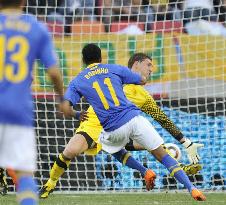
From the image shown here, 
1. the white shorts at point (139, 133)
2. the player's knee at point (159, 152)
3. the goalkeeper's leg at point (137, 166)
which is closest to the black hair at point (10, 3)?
the white shorts at point (139, 133)

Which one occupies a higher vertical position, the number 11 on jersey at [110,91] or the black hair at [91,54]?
the black hair at [91,54]

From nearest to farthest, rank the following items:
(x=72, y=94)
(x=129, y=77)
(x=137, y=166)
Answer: (x=129, y=77)
(x=72, y=94)
(x=137, y=166)

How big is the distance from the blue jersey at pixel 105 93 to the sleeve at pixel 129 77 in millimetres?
98

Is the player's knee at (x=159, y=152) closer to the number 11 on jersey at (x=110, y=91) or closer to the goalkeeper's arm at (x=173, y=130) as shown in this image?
the number 11 on jersey at (x=110, y=91)

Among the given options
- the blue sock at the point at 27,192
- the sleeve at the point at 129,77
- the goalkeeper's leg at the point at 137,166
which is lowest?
the goalkeeper's leg at the point at 137,166

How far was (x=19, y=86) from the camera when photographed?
15.3ft

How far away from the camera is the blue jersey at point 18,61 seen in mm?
4633

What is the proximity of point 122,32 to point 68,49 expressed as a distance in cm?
86

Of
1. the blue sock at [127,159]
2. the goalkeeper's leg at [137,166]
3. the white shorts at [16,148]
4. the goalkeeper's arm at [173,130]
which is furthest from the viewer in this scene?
the goalkeeper's arm at [173,130]

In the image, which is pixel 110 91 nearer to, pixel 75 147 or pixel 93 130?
pixel 75 147

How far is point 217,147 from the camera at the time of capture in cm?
1080

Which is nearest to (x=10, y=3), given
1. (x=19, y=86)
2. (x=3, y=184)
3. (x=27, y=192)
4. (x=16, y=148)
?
(x=19, y=86)

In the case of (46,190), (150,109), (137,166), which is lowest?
(46,190)

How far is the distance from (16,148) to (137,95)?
15.9ft
